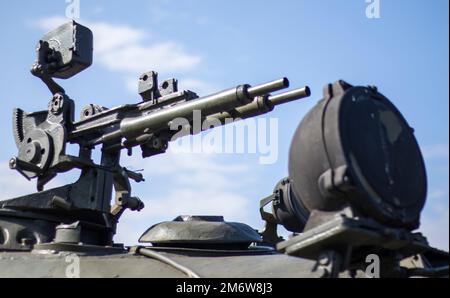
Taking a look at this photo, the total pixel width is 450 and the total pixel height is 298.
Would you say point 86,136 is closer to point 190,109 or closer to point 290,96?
point 190,109

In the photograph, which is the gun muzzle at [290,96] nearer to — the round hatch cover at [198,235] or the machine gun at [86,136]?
the machine gun at [86,136]

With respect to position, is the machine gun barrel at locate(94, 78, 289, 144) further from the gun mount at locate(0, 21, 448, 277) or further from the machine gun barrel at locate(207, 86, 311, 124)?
the machine gun barrel at locate(207, 86, 311, 124)

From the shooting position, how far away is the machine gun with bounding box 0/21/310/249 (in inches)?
281

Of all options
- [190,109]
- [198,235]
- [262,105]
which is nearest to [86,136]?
[190,109]

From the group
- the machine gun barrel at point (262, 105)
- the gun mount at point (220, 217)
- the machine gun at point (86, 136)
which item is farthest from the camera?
the machine gun at point (86, 136)

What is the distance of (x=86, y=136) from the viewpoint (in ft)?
27.5

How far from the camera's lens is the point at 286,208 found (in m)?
7.89

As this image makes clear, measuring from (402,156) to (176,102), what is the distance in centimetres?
340

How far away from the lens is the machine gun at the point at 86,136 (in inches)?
281

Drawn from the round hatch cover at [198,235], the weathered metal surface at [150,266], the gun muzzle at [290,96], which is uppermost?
the gun muzzle at [290,96]

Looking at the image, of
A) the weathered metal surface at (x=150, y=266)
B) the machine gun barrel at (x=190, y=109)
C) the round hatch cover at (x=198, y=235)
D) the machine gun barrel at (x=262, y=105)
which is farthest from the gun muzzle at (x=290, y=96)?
the weathered metal surface at (x=150, y=266)

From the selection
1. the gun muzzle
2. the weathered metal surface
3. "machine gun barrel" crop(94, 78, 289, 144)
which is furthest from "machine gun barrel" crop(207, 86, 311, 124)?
the weathered metal surface
